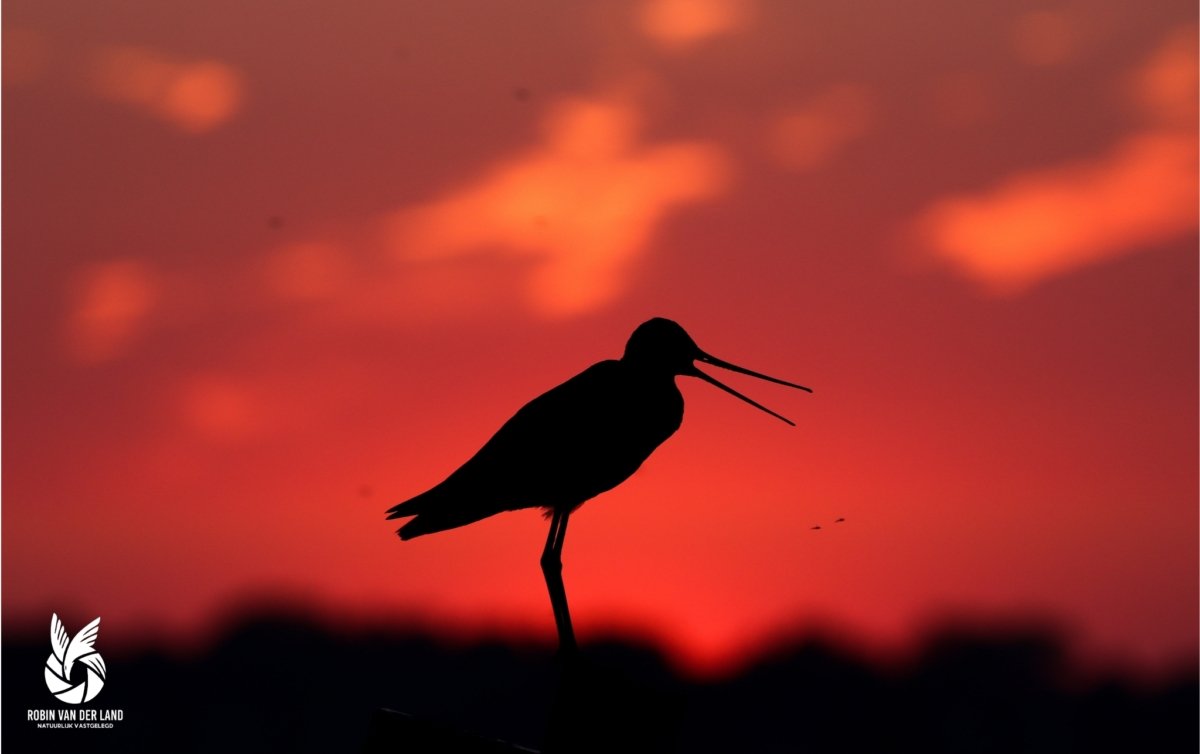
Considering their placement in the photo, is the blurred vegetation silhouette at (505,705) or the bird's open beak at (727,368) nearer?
the bird's open beak at (727,368)

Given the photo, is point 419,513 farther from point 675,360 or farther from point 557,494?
point 675,360

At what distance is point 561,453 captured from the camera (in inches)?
440

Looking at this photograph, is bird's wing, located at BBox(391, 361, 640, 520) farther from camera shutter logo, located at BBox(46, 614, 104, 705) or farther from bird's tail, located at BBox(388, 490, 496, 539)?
camera shutter logo, located at BBox(46, 614, 104, 705)

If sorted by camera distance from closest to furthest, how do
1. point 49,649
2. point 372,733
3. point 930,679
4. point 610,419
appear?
point 372,733
point 610,419
point 49,649
point 930,679

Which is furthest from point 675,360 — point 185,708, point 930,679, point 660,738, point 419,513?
point 930,679

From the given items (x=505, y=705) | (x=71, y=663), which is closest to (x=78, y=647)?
(x=71, y=663)

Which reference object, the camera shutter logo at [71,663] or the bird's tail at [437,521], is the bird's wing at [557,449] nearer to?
the bird's tail at [437,521]

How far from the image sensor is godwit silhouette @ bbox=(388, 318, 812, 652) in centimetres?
1116

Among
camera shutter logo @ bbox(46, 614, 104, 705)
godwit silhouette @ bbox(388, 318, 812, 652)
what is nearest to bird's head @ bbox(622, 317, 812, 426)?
godwit silhouette @ bbox(388, 318, 812, 652)

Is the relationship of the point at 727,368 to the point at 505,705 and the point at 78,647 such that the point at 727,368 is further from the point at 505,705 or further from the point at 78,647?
the point at 505,705

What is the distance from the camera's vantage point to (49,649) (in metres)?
16.1

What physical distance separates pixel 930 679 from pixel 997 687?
24.9ft

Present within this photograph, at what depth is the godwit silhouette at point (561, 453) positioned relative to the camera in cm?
1116

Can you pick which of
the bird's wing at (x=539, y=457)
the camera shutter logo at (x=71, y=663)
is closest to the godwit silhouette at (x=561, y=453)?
the bird's wing at (x=539, y=457)
